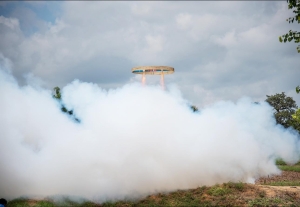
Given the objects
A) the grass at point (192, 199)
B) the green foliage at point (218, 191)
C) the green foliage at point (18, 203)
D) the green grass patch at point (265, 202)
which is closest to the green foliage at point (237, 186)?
the grass at point (192, 199)

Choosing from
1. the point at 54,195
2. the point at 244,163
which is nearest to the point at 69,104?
the point at 54,195

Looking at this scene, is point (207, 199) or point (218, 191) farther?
point (218, 191)

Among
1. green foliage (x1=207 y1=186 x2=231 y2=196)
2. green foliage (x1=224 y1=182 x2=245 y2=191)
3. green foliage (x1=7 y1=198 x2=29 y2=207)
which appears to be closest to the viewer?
green foliage (x1=7 y1=198 x2=29 y2=207)

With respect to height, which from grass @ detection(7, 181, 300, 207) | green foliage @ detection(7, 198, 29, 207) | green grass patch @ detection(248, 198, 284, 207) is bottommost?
green grass patch @ detection(248, 198, 284, 207)

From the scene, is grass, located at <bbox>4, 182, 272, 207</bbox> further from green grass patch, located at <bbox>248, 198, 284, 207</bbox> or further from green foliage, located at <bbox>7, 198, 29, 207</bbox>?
green grass patch, located at <bbox>248, 198, 284, 207</bbox>

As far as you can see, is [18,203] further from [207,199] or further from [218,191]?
[218,191]

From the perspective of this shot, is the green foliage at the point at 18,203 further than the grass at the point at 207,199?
No

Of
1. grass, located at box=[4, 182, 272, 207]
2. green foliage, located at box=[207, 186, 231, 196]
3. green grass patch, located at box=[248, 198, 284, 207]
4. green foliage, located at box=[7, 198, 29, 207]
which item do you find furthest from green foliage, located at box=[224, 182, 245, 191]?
green foliage, located at box=[7, 198, 29, 207]

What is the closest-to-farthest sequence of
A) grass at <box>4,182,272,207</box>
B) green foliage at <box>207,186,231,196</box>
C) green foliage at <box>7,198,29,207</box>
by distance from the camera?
green foliage at <box>7,198,29,207</box>
grass at <box>4,182,272,207</box>
green foliage at <box>207,186,231,196</box>

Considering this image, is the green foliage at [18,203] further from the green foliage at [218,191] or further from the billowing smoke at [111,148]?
the green foliage at [218,191]

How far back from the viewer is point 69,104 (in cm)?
1430

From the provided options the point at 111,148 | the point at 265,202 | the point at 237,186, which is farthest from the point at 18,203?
the point at 265,202

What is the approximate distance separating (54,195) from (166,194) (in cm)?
481

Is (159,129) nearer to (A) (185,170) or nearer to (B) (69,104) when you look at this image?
(A) (185,170)
